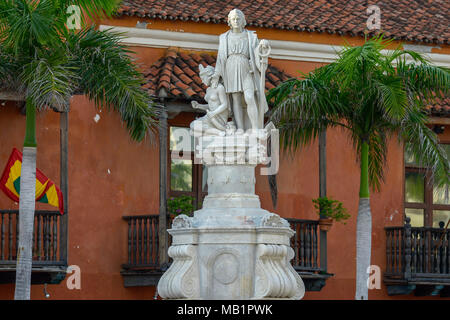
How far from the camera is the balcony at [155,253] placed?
24.3 metres

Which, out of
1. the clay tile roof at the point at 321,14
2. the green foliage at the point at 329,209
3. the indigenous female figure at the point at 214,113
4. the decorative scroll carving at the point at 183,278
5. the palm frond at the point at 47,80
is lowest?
the decorative scroll carving at the point at 183,278

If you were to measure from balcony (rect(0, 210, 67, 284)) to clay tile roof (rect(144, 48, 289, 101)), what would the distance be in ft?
9.47

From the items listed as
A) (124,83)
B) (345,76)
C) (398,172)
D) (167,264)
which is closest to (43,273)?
(167,264)

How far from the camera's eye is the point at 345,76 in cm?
2116

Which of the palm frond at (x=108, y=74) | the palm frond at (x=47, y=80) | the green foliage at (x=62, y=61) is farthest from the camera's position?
the palm frond at (x=108, y=74)

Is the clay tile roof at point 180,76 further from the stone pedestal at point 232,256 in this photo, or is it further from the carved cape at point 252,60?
the stone pedestal at point 232,256

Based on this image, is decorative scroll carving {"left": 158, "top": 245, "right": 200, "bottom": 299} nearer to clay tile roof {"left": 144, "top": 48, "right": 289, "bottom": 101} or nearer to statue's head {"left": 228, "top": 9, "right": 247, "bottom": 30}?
statue's head {"left": 228, "top": 9, "right": 247, "bottom": 30}

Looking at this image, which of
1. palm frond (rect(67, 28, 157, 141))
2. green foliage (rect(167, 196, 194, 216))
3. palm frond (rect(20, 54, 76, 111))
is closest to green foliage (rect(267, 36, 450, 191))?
palm frond (rect(67, 28, 157, 141))

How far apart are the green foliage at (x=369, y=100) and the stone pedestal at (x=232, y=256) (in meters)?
3.97

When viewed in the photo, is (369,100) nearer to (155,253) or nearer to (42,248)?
(155,253)

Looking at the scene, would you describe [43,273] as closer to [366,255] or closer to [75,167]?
[75,167]

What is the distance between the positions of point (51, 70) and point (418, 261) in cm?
963

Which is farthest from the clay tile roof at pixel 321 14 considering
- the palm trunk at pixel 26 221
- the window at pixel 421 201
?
the palm trunk at pixel 26 221

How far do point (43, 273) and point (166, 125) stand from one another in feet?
11.0
